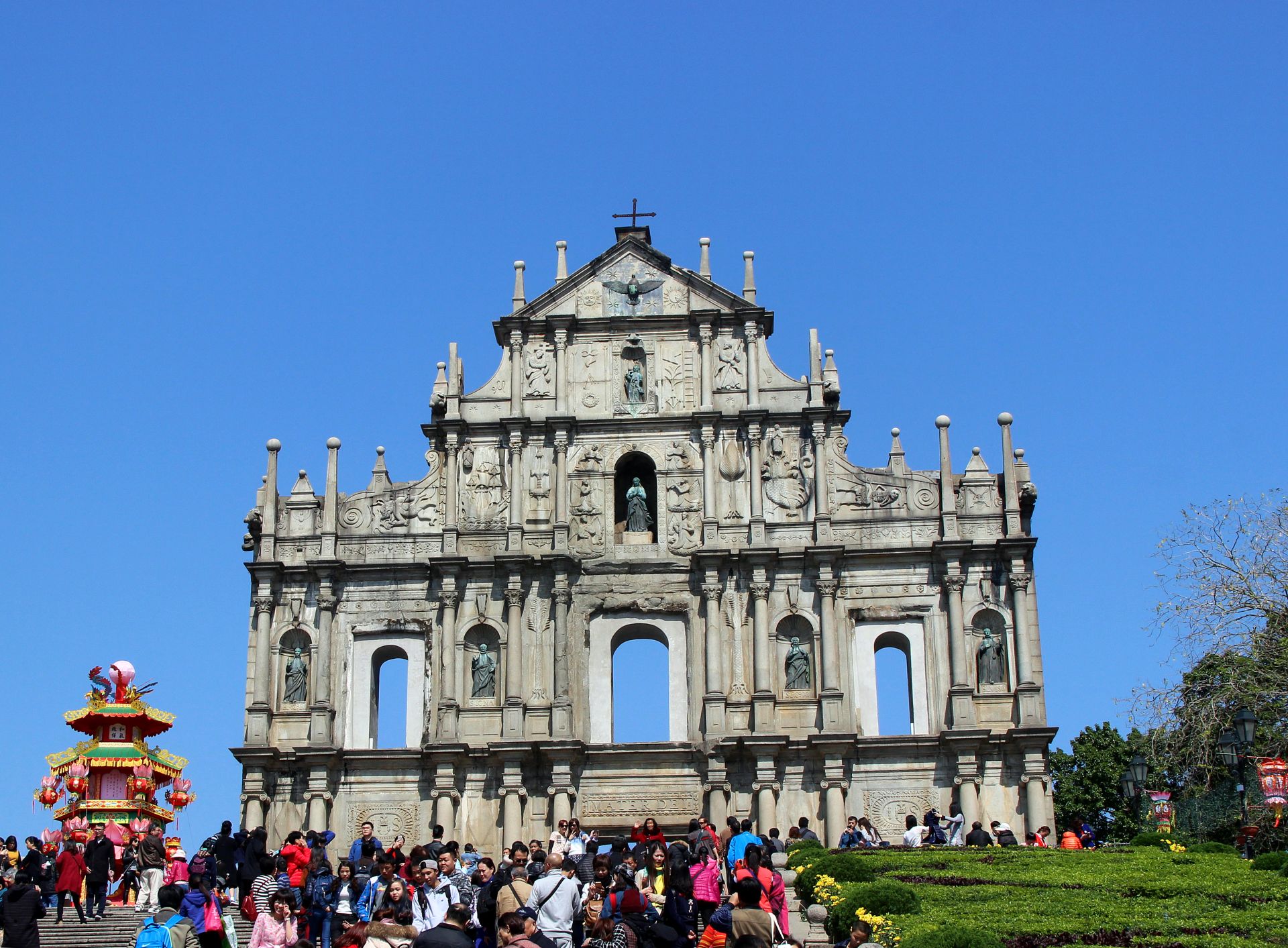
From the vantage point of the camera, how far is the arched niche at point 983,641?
38281 mm

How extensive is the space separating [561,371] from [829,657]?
932 centimetres

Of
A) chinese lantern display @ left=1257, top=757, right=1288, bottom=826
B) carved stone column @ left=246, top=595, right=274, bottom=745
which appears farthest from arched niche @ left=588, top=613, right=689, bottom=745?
chinese lantern display @ left=1257, top=757, right=1288, bottom=826

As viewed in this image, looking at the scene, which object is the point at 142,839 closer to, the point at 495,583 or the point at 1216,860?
the point at 495,583

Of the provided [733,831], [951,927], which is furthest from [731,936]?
[733,831]

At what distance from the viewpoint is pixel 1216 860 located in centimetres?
2961

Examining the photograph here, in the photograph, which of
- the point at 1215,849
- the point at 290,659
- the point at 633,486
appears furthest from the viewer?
the point at 633,486

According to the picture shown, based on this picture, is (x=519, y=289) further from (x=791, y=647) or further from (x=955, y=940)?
(x=955, y=940)

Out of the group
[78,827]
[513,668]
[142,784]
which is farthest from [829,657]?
[78,827]

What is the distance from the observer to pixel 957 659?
3825 centimetres

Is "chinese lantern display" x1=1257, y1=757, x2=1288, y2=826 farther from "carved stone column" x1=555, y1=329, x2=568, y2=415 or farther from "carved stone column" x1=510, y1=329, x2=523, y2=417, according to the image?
"carved stone column" x1=510, y1=329, x2=523, y2=417

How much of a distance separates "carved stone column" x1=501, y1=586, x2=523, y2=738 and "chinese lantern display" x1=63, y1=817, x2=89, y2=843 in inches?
348

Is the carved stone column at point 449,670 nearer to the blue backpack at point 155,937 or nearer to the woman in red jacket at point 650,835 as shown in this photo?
the woman in red jacket at point 650,835

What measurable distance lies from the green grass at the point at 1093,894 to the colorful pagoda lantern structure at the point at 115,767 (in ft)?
55.1

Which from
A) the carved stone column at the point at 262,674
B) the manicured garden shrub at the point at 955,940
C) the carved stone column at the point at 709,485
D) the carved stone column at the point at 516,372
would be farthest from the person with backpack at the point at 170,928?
the carved stone column at the point at 516,372
